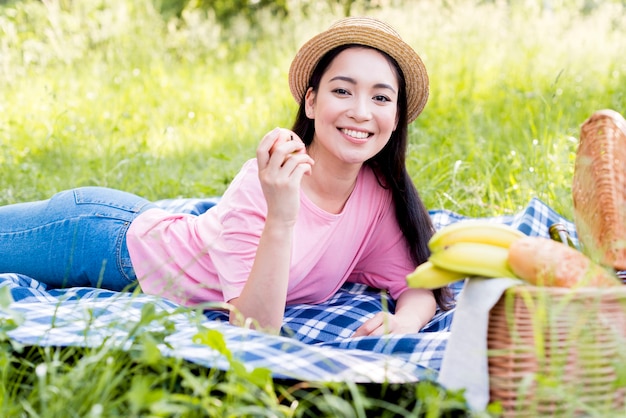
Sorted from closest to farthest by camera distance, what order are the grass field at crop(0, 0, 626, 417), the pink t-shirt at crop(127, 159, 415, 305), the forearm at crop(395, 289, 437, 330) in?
the grass field at crop(0, 0, 626, 417) → the pink t-shirt at crop(127, 159, 415, 305) → the forearm at crop(395, 289, 437, 330)

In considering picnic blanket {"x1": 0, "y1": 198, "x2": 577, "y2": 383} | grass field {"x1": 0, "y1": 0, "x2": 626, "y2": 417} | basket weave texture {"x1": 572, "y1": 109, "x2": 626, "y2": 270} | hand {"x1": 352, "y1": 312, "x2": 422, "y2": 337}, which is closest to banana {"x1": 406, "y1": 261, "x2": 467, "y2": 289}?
picnic blanket {"x1": 0, "y1": 198, "x2": 577, "y2": 383}

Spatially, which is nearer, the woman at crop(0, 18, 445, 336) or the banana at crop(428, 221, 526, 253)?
the banana at crop(428, 221, 526, 253)

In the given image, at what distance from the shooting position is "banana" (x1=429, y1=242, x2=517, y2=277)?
1.82m

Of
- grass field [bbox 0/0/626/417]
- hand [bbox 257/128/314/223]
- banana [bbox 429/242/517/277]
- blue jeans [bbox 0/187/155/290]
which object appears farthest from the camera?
blue jeans [bbox 0/187/155/290]

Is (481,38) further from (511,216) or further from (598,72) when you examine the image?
(511,216)

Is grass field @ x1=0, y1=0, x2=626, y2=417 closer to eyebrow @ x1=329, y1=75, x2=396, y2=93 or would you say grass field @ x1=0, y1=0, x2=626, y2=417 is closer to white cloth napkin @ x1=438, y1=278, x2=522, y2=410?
white cloth napkin @ x1=438, y1=278, x2=522, y2=410

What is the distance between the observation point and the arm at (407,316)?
2760 mm

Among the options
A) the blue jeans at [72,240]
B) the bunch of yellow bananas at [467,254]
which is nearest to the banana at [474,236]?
the bunch of yellow bananas at [467,254]

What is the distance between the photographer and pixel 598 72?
5.77 metres

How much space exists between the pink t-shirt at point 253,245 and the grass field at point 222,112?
72 centimetres

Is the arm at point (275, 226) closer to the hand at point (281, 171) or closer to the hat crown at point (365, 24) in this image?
the hand at point (281, 171)

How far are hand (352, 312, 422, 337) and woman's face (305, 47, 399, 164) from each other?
1.93ft

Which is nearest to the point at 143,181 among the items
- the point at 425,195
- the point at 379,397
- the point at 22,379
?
the point at 425,195

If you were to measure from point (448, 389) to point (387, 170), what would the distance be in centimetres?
142
